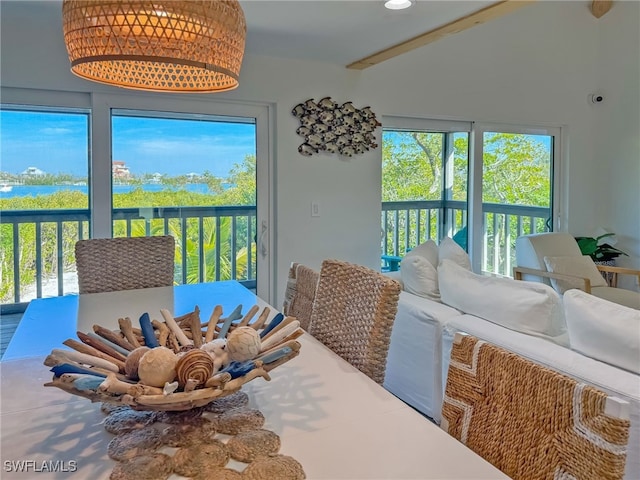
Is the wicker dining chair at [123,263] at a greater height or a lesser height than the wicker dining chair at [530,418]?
greater

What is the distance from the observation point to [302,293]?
6.60 ft

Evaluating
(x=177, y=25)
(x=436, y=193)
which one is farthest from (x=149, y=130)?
(x=436, y=193)

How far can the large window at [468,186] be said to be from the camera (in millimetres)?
4301

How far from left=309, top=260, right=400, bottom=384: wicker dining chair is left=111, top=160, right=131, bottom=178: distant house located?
2.09 meters

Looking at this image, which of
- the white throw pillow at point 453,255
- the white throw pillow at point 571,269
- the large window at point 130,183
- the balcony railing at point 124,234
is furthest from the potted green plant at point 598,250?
the balcony railing at point 124,234

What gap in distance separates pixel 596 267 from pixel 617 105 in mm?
1859

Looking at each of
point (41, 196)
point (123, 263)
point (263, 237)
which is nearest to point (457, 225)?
point (263, 237)

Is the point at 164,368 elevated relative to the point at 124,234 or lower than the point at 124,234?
lower

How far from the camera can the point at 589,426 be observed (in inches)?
34.2

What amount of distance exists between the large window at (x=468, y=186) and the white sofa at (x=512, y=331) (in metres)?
1.32

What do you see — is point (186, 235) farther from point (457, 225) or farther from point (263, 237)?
point (457, 225)

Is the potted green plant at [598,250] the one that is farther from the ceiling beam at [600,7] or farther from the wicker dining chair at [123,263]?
the wicker dining chair at [123,263]

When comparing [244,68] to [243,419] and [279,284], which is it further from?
[243,419]

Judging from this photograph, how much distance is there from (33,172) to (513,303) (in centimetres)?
290
